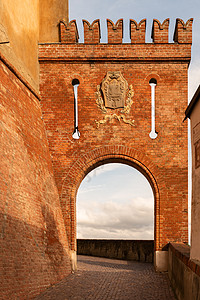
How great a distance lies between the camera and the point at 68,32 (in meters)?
11.9

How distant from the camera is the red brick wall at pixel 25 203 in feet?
21.9

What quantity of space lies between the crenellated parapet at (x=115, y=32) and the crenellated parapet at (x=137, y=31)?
14.2 inches

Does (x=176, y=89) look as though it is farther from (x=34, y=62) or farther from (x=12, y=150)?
(x=12, y=150)

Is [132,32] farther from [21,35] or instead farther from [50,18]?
[21,35]

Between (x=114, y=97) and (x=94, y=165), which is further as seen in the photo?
(x=114, y=97)

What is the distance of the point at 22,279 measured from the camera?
22.4 ft

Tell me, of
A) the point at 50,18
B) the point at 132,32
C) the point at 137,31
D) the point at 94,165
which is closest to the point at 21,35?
the point at 50,18

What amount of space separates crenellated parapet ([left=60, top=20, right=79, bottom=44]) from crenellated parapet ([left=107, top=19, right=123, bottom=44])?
3.72ft

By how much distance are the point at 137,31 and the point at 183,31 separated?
1495 millimetres

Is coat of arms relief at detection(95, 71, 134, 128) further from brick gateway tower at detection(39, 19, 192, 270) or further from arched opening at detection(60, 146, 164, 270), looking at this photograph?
arched opening at detection(60, 146, 164, 270)

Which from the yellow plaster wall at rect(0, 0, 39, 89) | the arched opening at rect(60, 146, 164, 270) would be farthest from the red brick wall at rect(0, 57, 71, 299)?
the yellow plaster wall at rect(0, 0, 39, 89)

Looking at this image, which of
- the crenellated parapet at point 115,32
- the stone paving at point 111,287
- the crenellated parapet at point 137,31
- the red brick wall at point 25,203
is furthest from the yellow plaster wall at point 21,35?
the stone paving at point 111,287

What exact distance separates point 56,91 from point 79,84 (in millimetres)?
780

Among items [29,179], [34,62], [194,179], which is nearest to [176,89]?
[34,62]
